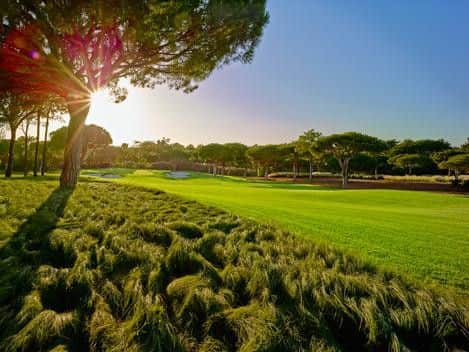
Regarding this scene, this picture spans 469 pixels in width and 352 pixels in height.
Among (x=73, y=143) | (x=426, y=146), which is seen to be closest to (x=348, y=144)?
(x=426, y=146)

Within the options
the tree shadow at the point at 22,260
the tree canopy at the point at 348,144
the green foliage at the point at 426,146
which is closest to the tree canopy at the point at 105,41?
the tree shadow at the point at 22,260

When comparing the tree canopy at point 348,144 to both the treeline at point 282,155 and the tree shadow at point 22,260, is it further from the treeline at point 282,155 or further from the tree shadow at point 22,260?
the tree shadow at point 22,260

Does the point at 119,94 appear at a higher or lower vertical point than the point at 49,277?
higher

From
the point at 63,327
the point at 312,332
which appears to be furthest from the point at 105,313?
the point at 312,332

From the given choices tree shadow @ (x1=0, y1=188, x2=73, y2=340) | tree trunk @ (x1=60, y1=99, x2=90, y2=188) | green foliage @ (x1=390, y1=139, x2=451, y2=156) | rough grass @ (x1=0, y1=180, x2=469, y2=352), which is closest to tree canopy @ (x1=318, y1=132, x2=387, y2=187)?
green foliage @ (x1=390, y1=139, x2=451, y2=156)

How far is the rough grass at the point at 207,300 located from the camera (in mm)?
1852

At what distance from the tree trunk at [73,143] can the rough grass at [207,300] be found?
855 cm

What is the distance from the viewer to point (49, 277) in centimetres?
259

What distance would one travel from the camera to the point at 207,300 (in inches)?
91.0

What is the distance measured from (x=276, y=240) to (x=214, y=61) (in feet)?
31.7

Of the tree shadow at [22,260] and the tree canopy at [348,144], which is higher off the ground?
the tree canopy at [348,144]

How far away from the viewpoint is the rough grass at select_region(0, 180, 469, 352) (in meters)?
1.85

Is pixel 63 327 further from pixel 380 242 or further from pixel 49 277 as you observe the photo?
pixel 380 242

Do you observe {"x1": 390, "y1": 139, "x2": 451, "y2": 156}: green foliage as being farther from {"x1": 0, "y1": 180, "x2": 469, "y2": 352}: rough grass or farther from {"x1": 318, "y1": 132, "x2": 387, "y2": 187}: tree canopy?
{"x1": 0, "y1": 180, "x2": 469, "y2": 352}: rough grass
